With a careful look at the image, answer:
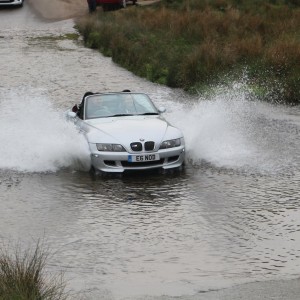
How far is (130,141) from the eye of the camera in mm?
15000

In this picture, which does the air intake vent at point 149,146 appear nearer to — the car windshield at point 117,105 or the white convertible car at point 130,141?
the white convertible car at point 130,141

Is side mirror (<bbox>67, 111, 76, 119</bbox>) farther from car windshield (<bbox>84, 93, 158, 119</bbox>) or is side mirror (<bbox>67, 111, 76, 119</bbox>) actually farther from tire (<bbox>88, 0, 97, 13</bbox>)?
tire (<bbox>88, 0, 97, 13</bbox>)

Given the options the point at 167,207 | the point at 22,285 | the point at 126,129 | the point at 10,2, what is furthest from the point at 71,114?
the point at 10,2

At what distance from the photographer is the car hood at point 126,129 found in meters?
15.1

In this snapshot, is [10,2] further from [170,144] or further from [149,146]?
[149,146]

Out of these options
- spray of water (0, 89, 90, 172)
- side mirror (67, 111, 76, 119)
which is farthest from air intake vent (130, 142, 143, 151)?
side mirror (67, 111, 76, 119)

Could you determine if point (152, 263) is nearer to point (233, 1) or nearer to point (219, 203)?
point (219, 203)

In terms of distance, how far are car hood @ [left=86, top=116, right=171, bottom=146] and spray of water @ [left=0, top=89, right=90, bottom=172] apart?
360 mm

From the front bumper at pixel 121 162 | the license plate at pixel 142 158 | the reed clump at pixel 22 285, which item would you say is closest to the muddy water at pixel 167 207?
the front bumper at pixel 121 162

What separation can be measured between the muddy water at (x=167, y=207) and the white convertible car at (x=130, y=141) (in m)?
0.29

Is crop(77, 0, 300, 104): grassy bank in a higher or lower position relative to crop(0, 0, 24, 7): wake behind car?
higher

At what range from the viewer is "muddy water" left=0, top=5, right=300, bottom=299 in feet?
32.4

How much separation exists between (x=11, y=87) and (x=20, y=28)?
Result: 14.4 m

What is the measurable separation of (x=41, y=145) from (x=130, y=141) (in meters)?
3.06
